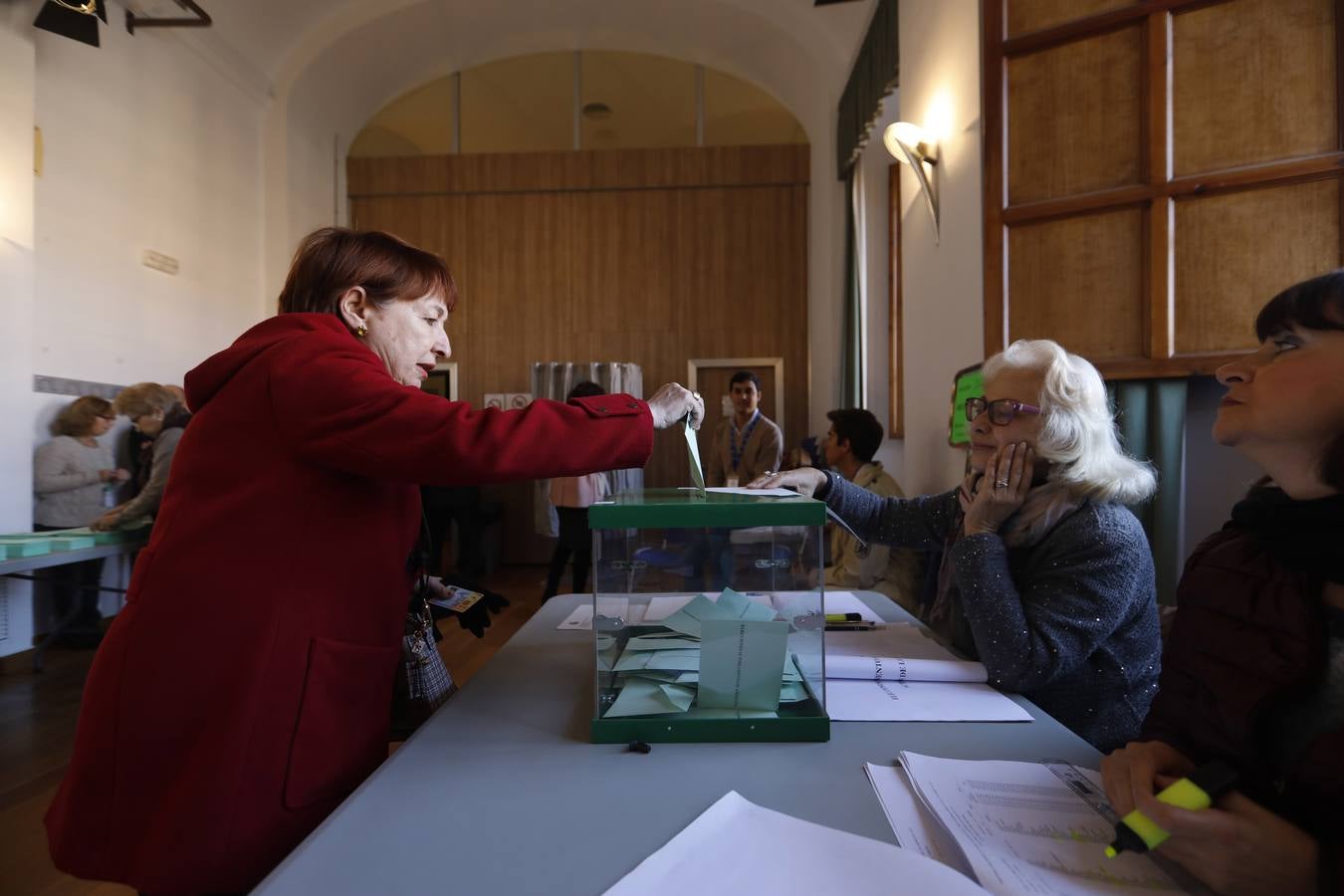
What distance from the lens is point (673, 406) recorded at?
43.2 inches

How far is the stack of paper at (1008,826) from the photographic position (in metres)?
0.59

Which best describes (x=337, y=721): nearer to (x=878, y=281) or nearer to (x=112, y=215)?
(x=878, y=281)

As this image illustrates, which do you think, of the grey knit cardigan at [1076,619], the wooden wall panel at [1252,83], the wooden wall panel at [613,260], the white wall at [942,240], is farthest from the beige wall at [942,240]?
the wooden wall panel at [613,260]

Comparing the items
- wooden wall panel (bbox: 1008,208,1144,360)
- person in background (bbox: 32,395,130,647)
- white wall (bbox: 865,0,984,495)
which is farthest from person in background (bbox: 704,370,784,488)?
person in background (bbox: 32,395,130,647)

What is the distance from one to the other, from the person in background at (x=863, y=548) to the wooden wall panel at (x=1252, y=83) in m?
1.41

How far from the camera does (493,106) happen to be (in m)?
6.63

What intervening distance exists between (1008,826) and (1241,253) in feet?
7.03

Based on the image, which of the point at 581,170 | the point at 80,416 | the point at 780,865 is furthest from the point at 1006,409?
the point at 581,170

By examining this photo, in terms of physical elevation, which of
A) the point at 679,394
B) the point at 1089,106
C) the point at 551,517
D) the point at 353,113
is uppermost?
the point at 353,113

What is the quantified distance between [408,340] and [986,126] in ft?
7.30

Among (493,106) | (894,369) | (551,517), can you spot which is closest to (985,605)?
(894,369)

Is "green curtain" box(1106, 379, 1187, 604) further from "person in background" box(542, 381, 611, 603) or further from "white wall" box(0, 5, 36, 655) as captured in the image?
"white wall" box(0, 5, 36, 655)

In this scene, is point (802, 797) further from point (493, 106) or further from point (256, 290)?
point (493, 106)

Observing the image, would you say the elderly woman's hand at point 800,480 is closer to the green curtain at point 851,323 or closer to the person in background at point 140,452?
the green curtain at point 851,323
